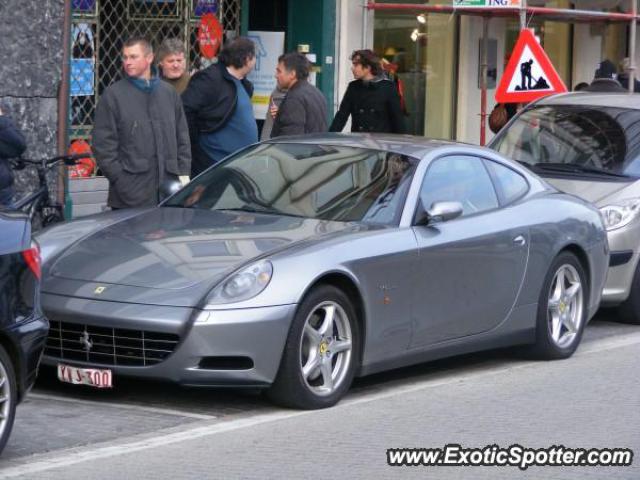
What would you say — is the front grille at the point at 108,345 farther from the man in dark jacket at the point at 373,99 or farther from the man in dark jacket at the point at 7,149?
the man in dark jacket at the point at 373,99

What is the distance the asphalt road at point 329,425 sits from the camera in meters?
6.88

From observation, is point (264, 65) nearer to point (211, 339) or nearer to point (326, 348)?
point (326, 348)

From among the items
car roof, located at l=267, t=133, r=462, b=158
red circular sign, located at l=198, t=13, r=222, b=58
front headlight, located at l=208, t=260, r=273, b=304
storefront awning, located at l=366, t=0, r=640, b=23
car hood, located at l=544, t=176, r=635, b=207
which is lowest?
front headlight, located at l=208, t=260, r=273, b=304

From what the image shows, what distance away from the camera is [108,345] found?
25.9 ft

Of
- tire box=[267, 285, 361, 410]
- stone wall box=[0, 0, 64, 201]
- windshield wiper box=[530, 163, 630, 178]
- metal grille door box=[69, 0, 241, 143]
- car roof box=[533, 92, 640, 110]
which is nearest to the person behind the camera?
tire box=[267, 285, 361, 410]

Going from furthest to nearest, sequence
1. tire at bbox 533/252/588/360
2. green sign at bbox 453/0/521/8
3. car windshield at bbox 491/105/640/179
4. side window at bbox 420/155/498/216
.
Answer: green sign at bbox 453/0/521/8 < car windshield at bbox 491/105/640/179 < tire at bbox 533/252/588/360 < side window at bbox 420/155/498/216

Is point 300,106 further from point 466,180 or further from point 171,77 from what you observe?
point 466,180

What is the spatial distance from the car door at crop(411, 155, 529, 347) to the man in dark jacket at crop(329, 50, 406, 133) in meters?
4.54

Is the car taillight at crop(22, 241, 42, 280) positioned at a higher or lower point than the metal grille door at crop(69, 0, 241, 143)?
lower

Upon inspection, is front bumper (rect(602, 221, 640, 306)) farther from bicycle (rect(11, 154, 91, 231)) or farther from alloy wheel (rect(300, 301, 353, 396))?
bicycle (rect(11, 154, 91, 231))

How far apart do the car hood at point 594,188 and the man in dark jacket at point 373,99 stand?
2533mm

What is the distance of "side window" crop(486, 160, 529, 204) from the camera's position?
991 centimetres

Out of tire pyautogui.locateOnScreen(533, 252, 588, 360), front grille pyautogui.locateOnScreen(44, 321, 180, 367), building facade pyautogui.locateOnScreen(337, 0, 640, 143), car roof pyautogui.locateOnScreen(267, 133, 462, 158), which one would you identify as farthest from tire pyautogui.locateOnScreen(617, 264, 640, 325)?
building facade pyautogui.locateOnScreen(337, 0, 640, 143)

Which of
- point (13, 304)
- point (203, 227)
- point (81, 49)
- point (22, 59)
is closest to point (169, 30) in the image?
point (81, 49)
